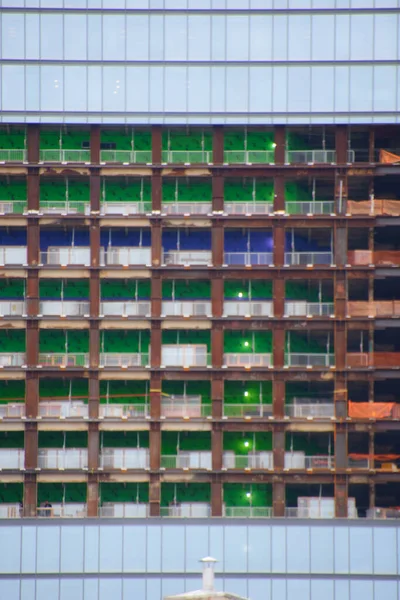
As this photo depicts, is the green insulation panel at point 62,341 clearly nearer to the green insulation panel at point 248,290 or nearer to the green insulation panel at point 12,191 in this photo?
Answer: the green insulation panel at point 12,191

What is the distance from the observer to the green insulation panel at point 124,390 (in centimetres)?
10544

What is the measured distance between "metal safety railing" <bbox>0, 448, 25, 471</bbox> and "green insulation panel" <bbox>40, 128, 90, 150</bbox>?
23.2m

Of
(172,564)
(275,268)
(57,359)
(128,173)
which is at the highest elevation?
(128,173)

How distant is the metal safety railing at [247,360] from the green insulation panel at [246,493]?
9162 mm

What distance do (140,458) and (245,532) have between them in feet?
31.2

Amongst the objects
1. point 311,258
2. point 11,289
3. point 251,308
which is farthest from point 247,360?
point 11,289

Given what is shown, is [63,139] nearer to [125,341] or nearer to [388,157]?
[125,341]

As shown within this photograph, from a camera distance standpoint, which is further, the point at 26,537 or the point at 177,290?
the point at 177,290

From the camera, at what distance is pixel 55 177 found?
10581cm

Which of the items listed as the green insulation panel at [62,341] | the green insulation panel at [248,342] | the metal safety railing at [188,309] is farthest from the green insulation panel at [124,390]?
the green insulation panel at [248,342]

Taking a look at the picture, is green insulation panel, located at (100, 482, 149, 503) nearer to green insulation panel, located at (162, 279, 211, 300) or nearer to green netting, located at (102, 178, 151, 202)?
green insulation panel, located at (162, 279, 211, 300)

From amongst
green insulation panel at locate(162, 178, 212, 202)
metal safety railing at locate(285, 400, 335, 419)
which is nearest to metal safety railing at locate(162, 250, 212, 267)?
green insulation panel at locate(162, 178, 212, 202)
